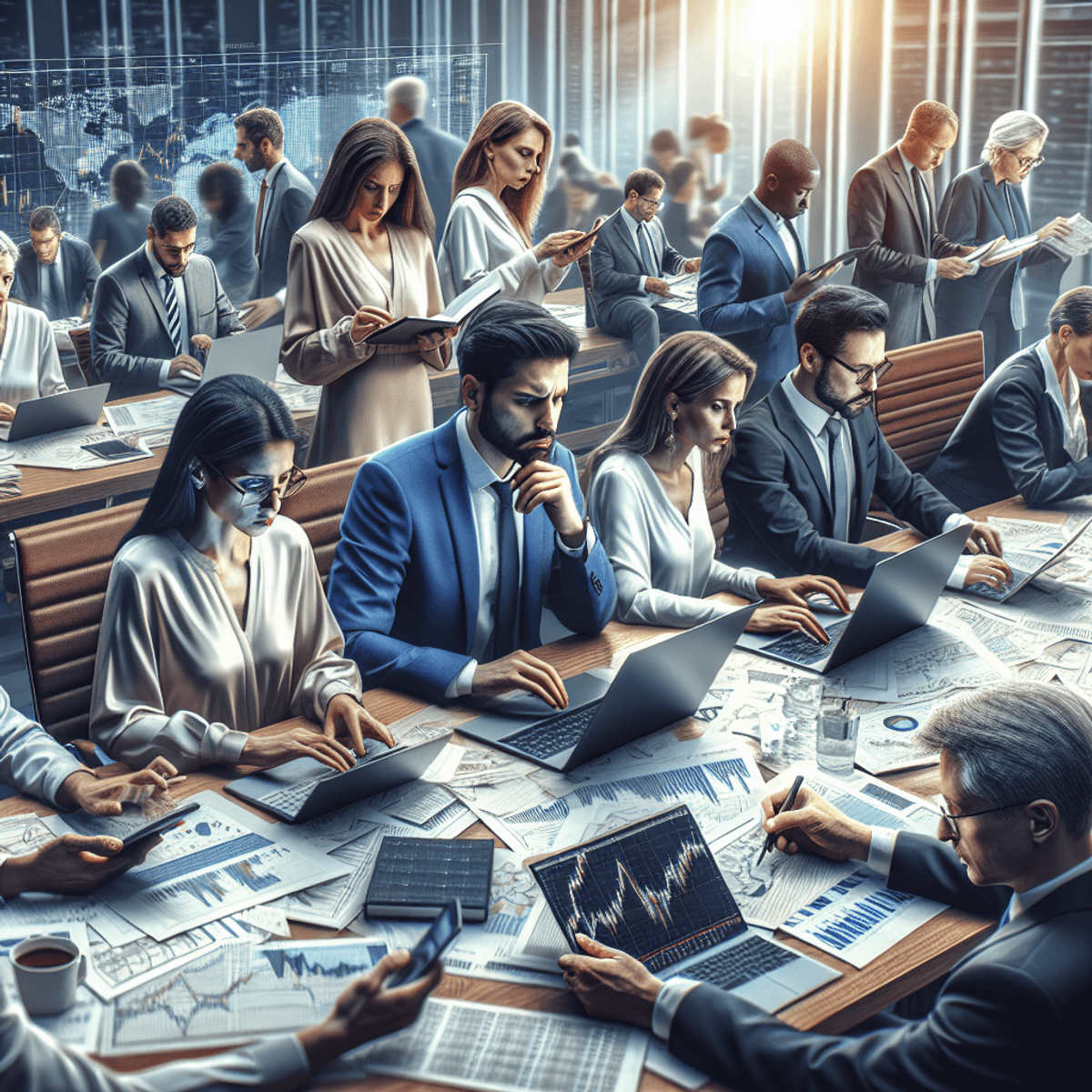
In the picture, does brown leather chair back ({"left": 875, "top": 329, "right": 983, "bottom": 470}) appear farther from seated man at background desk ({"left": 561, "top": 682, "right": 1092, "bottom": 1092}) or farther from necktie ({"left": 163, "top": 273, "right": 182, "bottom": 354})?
seated man at background desk ({"left": 561, "top": 682, "right": 1092, "bottom": 1092})

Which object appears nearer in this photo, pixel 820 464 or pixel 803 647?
pixel 803 647

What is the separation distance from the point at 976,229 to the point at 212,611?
488cm

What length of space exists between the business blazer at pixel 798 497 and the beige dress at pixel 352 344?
3.67 feet

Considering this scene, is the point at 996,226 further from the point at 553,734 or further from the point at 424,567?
the point at 553,734

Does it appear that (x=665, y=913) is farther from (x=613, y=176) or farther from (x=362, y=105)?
(x=613, y=176)

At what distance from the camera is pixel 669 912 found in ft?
5.22

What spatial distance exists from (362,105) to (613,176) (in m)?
1.41

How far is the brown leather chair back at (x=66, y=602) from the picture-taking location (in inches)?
87.1

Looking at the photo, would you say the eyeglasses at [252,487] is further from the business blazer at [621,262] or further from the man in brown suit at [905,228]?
the man in brown suit at [905,228]

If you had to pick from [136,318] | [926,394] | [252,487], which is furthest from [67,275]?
[926,394]

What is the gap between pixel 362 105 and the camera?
4594mm

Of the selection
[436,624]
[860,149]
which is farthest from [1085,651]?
[860,149]

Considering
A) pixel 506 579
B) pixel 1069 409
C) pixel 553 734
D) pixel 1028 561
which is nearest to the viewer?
pixel 553 734

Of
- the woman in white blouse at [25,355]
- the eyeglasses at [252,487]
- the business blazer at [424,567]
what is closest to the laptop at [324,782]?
the business blazer at [424,567]
